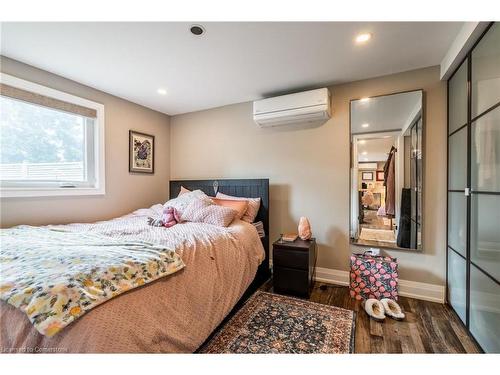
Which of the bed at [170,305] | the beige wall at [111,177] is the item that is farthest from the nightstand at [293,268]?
the beige wall at [111,177]

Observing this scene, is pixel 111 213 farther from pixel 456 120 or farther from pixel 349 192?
pixel 456 120

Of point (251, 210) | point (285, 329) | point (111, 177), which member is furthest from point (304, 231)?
point (111, 177)

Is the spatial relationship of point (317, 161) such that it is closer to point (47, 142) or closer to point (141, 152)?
point (141, 152)

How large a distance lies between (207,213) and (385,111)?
2.18m

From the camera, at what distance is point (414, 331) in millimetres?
1648

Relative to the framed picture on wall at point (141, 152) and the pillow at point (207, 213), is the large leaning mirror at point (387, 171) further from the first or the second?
the framed picture on wall at point (141, 152)

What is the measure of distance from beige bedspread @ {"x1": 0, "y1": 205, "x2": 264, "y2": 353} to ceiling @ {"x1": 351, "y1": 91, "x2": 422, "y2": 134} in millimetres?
1737

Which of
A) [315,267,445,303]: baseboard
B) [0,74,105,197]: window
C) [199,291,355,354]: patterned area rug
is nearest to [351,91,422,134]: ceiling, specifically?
[315,267,445,303]: baseboard

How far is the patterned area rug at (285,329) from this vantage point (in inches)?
57.1

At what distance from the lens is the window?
202 centimetres

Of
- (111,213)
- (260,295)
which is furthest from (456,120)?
(111,213)
